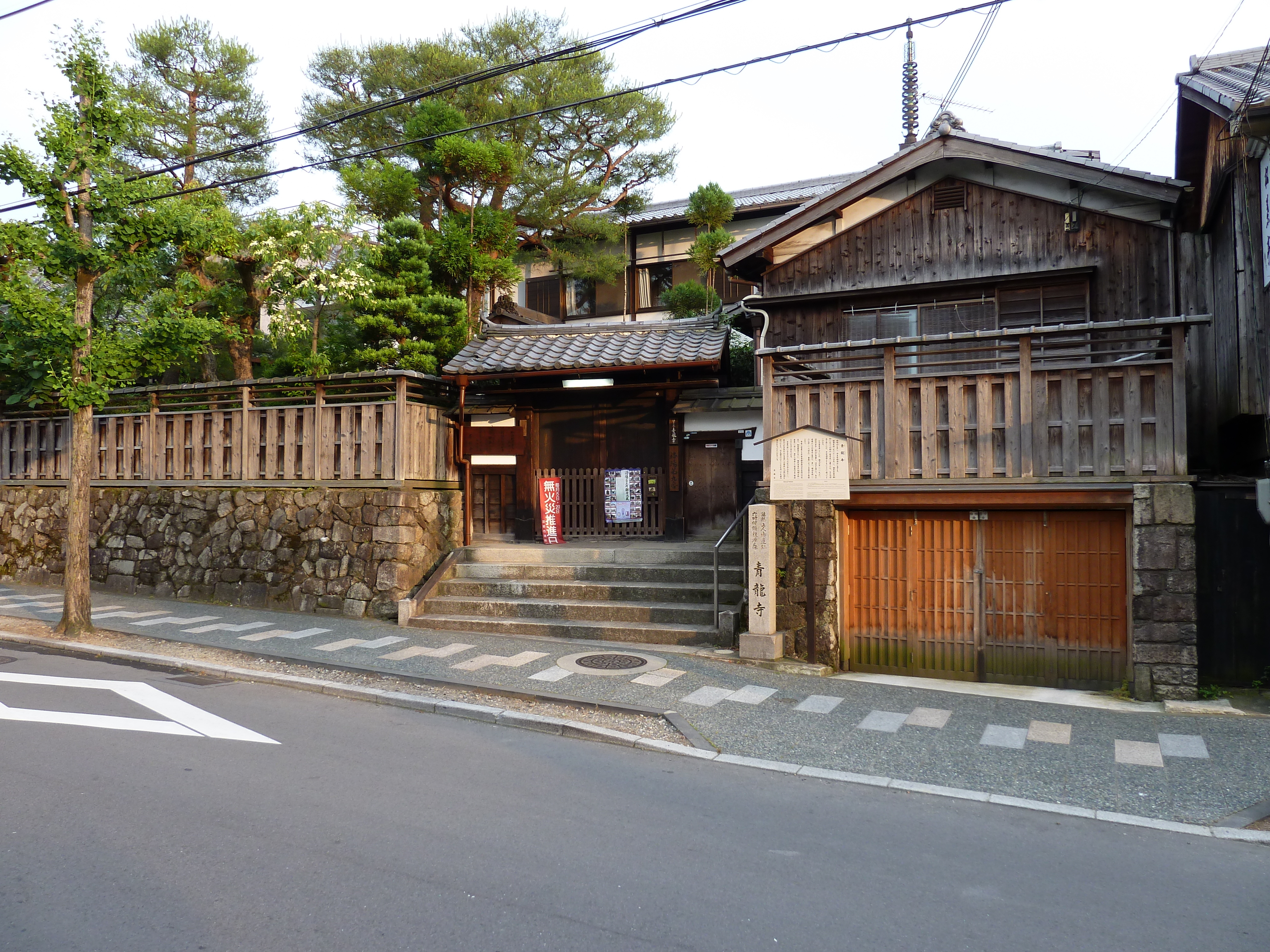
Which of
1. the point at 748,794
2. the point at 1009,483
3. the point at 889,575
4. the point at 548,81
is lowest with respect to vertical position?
the point at 748,794

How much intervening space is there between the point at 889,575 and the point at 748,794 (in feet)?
16.6

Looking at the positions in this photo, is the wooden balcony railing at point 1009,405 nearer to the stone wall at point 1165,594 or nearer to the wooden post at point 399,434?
the stone wall at point 1165,594

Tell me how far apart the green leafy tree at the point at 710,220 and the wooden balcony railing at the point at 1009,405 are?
8.44m

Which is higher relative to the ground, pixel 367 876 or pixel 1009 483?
pixel 1009 483

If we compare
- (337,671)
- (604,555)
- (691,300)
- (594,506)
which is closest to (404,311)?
(594,506)

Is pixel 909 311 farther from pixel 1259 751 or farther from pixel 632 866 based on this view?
pixel 632 866

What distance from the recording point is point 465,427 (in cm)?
1482

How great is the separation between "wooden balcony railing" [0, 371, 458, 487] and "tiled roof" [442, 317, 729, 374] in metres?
1.13

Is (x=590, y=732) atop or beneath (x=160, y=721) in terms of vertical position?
beneath

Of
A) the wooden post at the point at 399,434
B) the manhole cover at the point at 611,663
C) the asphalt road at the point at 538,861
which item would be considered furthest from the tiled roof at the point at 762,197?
the asphalt road at the point at 538,861

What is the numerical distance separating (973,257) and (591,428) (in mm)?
7365

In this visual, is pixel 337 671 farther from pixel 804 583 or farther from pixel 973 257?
pixel 973 257

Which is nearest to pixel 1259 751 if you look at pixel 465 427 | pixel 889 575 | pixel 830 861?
pixel 889 575

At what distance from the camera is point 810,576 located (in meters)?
10.2
